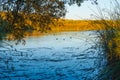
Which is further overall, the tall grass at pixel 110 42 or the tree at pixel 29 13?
the tree at pixel 29 13

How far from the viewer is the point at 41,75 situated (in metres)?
13.4

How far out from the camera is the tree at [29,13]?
13094mm

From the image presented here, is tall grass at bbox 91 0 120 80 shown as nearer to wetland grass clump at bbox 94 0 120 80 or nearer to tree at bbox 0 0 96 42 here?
wetland grass clump at bbox 94 0 120 80

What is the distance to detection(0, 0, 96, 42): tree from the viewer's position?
1309 cm

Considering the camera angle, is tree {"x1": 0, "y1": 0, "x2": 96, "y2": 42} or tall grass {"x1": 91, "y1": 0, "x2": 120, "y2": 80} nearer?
tall grass {"x1": 91, "y1": 0, "x2": 120, "y2": 80}

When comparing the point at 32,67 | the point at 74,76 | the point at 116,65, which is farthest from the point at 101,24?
the point at 32,67

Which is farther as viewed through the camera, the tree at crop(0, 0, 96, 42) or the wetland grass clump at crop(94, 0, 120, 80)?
the tree at crop(0, 0, 96, 42)

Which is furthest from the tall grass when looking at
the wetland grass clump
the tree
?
the tree

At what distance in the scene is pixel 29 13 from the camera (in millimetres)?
13469

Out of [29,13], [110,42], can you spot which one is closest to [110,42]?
[110,42]

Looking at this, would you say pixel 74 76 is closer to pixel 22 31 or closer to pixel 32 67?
pixel 22 31

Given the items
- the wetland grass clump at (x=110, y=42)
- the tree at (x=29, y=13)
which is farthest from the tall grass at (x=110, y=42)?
the tree at (x=29, y=13)

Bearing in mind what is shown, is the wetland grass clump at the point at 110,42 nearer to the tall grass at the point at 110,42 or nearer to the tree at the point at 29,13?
the tall grass at the point at 110,42

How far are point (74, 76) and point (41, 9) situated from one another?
2.74 metres
